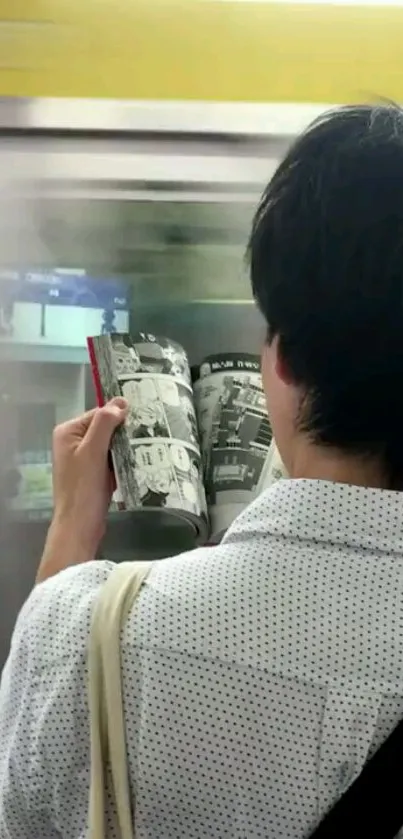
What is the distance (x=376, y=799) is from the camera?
57cm

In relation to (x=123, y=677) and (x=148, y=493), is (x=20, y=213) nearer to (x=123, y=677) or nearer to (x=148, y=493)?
(x=148, y=493)

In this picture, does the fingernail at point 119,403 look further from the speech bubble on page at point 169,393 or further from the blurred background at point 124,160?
the blurred background at point 124,160

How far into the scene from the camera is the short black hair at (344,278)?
0.62 metres

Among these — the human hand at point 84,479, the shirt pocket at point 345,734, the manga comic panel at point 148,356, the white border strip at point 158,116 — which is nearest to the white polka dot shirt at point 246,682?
the shirt pocket at point 345,734

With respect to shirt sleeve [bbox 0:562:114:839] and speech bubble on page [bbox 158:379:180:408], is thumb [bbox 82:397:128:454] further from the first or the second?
shirt sleeve [bbox 0:562:114:839]

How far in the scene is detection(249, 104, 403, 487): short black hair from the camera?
0.62 m

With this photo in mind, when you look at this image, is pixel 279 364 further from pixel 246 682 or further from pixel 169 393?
pixel 169 393

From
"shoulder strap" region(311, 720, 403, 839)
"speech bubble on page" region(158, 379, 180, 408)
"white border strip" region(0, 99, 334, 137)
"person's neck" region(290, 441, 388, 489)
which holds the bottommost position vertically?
"shoulder strap" region(311, 720, 403, 839)

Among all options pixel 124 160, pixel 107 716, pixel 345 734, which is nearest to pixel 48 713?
pixel 107 716

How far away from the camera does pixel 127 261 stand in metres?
1.14

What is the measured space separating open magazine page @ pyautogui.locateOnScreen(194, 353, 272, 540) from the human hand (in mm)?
120

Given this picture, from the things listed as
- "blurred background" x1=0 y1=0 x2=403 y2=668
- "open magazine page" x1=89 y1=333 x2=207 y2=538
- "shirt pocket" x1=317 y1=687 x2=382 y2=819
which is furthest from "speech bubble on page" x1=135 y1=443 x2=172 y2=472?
"shirt pocket" x1=317 y1=687 x2=382 y2=819

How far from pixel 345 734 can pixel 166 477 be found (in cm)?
41

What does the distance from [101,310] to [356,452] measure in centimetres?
54
